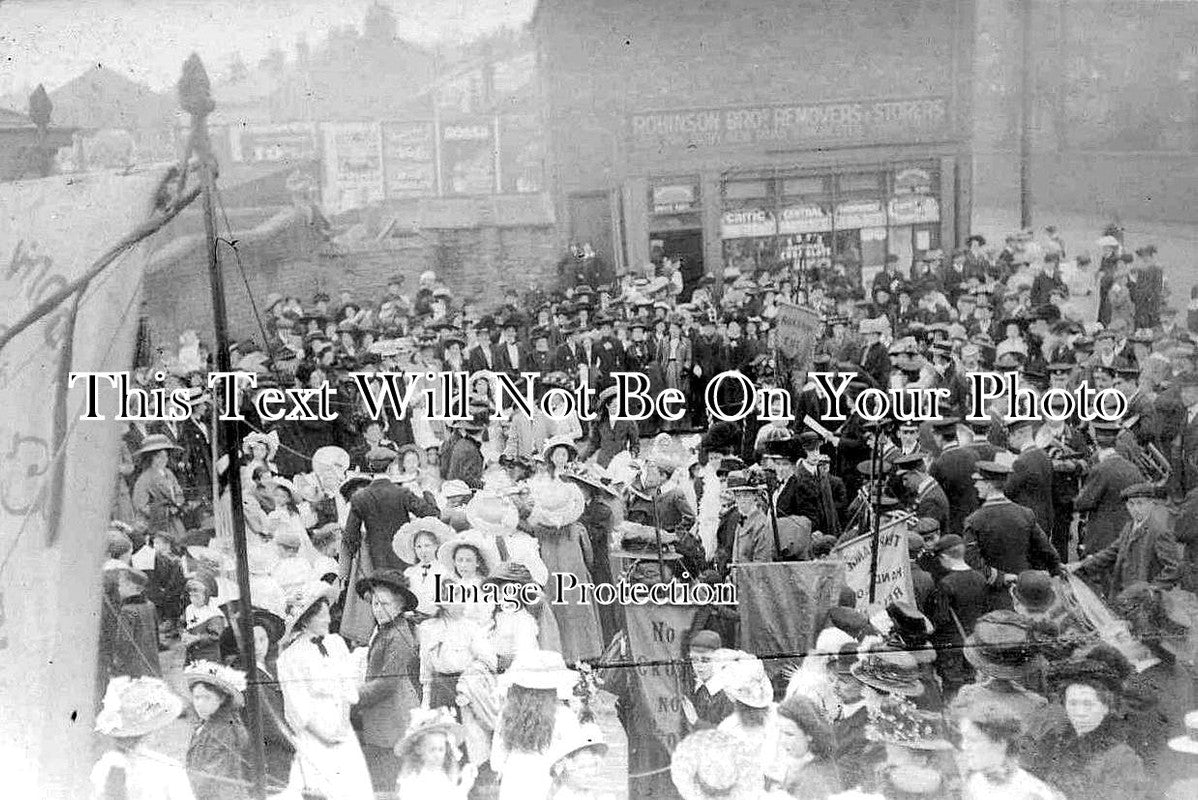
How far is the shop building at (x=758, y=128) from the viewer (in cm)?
434

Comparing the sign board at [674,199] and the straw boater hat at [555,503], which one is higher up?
the sign board at [674,199]

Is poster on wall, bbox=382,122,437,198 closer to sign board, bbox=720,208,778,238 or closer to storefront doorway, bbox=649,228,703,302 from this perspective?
storefront doorway, bbox=649,228,703,302

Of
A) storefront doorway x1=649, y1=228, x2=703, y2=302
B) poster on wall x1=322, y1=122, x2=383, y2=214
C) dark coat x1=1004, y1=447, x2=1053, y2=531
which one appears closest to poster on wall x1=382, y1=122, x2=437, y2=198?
poster on wall x1=322, y1=122, x2=383, y2=214

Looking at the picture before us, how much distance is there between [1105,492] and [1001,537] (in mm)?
372

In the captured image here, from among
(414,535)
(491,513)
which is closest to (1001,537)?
(491,513)

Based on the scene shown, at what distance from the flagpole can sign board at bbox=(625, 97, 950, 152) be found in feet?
4.40

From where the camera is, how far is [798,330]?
176 inches

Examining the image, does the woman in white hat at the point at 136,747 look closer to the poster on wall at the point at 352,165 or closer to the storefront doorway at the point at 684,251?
the poster on wall at the point at 352,165

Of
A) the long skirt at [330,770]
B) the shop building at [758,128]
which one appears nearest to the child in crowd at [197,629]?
the long skirt at [330,770]

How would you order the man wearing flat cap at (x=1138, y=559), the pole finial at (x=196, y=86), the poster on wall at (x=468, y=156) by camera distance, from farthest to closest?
the man wearing flat cap at (x=1138, y=559), the poster on wall at (x=468, y=156), the pole finial at (x=196, y=86)

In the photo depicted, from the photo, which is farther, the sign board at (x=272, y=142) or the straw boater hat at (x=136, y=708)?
the straw boater hat at (x=136, y=708)

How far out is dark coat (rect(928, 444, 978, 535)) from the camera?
14.6ft

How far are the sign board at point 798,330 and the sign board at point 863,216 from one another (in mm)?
301

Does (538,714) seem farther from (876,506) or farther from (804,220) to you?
(804,220)
